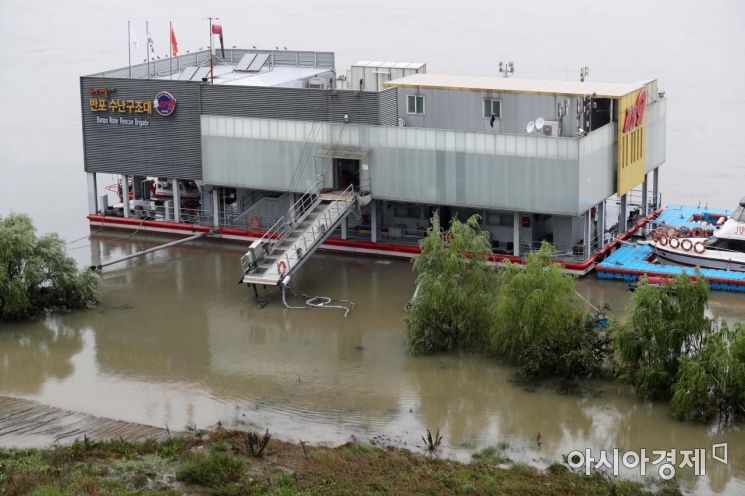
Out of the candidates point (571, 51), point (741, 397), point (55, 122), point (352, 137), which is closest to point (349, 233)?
point (352, 137)

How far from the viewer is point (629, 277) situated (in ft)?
145

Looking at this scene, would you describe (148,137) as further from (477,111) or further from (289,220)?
(477,111)

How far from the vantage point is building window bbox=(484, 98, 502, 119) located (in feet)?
154

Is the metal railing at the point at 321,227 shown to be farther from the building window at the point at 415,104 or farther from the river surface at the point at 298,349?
the building window at the point at 415,104

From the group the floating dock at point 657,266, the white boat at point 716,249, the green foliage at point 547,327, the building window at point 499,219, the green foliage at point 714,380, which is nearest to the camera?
the green foliage at point 714,380

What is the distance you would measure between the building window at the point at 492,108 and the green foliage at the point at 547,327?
12.0 metres

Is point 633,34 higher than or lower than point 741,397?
higher

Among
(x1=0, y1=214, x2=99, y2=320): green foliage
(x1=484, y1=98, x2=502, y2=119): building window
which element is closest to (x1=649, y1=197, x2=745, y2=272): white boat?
(x1=484, y1=98, x2=502, y2=119): building window

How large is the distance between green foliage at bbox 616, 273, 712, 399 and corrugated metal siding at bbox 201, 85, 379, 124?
15717 mm

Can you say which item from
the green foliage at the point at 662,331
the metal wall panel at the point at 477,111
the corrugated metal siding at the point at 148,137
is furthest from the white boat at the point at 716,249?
the corrugated metal siding at the point at 148,137

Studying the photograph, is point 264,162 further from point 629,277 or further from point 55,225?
point 629,277

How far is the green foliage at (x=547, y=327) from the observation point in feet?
115

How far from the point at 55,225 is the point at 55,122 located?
21441 millimetres

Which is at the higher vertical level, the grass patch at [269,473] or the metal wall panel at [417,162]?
the metal wall panel at [417,162]
